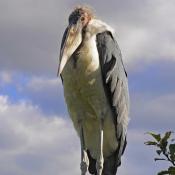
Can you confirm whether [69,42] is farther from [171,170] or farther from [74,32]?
[171,170]

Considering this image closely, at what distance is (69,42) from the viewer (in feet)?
29.3

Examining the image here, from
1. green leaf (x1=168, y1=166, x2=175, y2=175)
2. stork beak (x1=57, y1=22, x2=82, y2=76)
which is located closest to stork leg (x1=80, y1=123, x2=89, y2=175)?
stork beak (x1=57, y1=22, x2=82, y2=76)

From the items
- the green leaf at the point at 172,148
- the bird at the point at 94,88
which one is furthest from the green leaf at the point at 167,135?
the bird at the point at 94,88

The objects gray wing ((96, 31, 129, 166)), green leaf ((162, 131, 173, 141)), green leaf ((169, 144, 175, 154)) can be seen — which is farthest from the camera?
gray wing ((96, 31, 129, 166))

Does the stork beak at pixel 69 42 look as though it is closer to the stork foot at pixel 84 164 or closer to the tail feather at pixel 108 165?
the stork foot at pixel 84 164

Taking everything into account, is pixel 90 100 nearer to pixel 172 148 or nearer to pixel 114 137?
pixel 114 137

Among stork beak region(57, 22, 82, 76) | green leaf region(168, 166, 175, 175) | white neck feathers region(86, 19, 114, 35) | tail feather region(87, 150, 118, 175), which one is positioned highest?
white neck feathers region(86, 19, 114, 35)

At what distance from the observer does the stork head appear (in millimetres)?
8760

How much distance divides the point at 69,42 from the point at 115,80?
3.10 ft

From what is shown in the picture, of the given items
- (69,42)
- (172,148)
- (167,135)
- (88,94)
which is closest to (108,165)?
(88,94)

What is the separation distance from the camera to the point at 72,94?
29.6 feet

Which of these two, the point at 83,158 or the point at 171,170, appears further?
the point at 83,158

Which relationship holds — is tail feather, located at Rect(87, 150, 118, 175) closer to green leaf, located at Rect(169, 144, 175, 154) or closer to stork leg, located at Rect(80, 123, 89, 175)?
stork leg, located at Rect(80, 123, 89, 175)

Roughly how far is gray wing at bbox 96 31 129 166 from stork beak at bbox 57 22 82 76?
0.35 m
